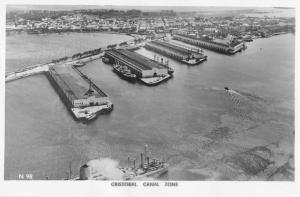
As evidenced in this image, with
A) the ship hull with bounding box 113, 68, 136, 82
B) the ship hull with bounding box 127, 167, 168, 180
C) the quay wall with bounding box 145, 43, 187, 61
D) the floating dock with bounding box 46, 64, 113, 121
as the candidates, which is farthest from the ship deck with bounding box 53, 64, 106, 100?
the ship hull with bounding box 127, 167, 168, 180

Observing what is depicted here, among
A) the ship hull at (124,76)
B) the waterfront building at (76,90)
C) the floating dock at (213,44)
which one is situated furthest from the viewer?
the floating dock at (213,44)

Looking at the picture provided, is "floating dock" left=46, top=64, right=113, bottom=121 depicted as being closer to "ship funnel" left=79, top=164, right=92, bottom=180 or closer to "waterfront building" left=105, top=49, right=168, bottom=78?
"waterfront building" left=105, top=49, right=168, bottom=78

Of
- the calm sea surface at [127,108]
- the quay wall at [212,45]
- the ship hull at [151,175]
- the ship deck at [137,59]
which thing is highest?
the quay wall at [212,45]

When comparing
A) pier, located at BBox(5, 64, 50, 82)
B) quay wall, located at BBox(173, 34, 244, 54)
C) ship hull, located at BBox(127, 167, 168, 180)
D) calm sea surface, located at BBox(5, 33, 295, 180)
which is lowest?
ship hull, located at BBox(127, 167, 168, 180)

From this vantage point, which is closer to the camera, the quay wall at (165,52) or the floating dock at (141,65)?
the floating dock at (141,65)

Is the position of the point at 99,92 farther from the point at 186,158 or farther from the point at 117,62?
the point at 186,158

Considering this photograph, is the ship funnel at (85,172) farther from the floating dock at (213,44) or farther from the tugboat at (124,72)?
the floating dock at (213,44)

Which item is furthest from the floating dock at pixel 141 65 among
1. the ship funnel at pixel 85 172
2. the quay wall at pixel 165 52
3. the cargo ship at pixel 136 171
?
the ship funnel at pixel 85 172
